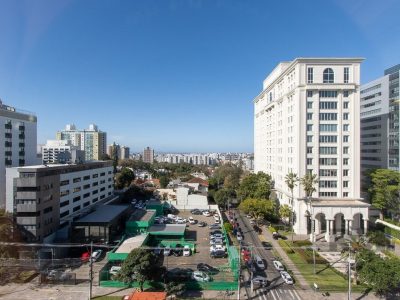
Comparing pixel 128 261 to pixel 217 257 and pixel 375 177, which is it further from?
pixel 375 177

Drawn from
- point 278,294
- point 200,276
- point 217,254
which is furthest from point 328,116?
point 200,276

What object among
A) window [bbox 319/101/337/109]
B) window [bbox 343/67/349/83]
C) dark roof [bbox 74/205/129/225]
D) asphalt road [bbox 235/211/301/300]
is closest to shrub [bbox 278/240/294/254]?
asphalt road [bbox 235/211/301/300]

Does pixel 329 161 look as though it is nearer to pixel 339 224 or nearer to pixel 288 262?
pixel 339 224

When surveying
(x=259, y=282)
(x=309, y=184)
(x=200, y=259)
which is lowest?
(x=200, y=259)

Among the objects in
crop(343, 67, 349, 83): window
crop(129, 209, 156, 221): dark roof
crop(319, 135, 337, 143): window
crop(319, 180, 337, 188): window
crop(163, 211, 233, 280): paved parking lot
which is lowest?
crop(163, 211, 233, 280): paved parking lot

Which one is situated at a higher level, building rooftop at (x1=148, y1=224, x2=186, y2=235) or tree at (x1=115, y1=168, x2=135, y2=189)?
tree at (x1=115, y1=168, x2=135, y2=189)

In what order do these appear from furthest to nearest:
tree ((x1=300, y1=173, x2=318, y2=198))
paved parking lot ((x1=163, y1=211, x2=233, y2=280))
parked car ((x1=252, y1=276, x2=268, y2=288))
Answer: tree ((x1=300, y1=173, x2=318, y2=198)) → paved parking lot ((x1=163, y1=211, x2=233, y2=280)) → parked car ((x1=252, y1=276, x2=268, y2=288))

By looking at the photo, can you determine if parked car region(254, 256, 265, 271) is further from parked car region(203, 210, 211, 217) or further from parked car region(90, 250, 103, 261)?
parked car region(203, 210, 211, 217)
